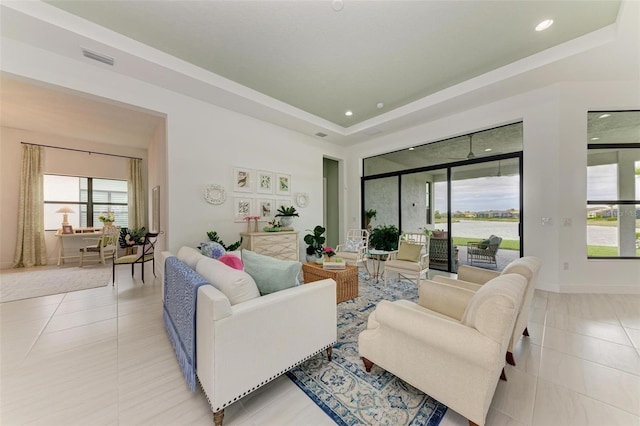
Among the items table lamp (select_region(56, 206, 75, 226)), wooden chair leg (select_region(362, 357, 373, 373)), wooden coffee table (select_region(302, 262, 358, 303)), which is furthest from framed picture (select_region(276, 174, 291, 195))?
table lamp (select_region(56, 206, 75, 226))

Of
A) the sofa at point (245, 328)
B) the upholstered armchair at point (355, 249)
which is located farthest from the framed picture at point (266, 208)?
the sofa at point (245, 328)

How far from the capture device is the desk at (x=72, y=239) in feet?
17.9

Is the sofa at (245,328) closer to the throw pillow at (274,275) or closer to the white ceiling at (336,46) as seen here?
the throw pillow at (274,275)

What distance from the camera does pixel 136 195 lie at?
6.50m

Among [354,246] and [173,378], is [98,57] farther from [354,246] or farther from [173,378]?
[354,246]

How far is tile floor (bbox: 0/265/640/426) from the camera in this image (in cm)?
142

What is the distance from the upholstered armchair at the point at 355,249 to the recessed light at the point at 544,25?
12.3ft

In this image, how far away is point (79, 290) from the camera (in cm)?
369

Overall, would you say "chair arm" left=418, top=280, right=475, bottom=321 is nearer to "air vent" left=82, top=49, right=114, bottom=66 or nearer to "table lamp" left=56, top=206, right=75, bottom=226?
"air vent" left=82, top=49, right=114, bottom=66

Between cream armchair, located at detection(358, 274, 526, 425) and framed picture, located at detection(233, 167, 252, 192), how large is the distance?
12.3 ft

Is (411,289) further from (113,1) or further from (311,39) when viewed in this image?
(113,1)

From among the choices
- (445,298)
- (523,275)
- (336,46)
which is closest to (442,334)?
(445,298)

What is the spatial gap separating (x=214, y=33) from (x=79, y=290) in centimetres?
445

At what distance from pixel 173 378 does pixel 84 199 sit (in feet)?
23.2
